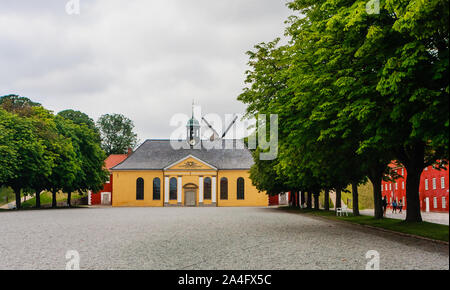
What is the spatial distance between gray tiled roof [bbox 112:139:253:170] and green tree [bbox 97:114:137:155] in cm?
1475

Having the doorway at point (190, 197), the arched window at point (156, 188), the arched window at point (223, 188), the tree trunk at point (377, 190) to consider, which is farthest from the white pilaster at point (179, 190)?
the tree trunk at point (377, 190)

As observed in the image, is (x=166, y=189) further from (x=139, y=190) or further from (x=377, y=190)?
(x=377, y=190)

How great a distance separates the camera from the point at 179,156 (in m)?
88.4

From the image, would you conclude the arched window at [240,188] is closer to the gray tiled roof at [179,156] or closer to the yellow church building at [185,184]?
the yellow church building at [185,184]

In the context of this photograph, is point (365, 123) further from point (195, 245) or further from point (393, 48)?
point (195, 245)

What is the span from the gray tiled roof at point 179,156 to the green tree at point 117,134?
48.4ft

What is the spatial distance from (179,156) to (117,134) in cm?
2309

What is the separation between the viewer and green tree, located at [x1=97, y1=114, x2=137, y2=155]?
102 m

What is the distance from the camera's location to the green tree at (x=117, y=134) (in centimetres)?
10231

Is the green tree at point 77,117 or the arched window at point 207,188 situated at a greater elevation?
the green tree at point 77,117

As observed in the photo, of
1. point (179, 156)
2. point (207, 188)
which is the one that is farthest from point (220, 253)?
point (179, 156)

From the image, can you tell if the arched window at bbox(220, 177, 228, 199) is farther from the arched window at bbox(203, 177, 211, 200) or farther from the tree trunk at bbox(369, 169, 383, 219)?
the tree trunk at bbox(369, 169, 383, 219)

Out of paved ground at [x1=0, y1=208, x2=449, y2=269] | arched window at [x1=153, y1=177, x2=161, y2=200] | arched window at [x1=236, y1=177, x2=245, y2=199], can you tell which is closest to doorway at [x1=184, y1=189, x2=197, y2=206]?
arched window at [x1=153, y1=177, x2=161, y2=200]

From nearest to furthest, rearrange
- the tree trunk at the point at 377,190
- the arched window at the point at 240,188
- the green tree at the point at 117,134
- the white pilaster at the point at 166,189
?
the tree trunk at the point at 377,190 → the white pilaster at the point at 166,189 → the arched window at the point at 240,188 → the green tree at the point at 117,134
